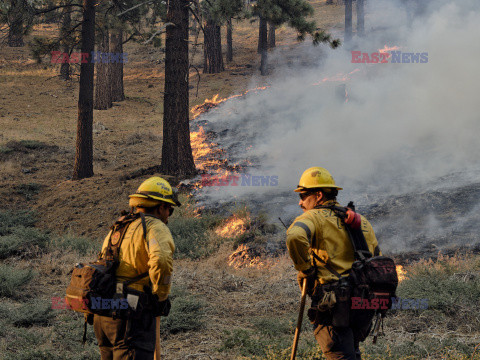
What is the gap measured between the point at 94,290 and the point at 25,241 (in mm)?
7188

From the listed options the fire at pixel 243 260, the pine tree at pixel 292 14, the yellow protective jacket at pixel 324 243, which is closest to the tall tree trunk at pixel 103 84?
the pine tree at pixel 292 14

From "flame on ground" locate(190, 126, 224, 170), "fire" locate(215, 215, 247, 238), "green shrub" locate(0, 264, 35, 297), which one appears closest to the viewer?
"green shrub" locate(0, 264, 35, 297)

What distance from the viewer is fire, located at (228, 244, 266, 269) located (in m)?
8.89

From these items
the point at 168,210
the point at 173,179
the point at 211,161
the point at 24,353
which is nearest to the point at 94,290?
the point at 168,210

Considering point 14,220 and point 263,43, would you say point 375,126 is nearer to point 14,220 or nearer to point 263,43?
point 14,220

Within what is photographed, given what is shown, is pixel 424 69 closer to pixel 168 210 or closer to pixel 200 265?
pixel 200 265

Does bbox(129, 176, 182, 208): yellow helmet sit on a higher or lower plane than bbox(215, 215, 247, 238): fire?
higher

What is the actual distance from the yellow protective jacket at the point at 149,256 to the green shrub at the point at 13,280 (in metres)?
4.22

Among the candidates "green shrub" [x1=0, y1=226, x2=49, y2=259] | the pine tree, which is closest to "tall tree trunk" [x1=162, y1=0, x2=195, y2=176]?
the pine tree

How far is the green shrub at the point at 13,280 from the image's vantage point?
22.4ft

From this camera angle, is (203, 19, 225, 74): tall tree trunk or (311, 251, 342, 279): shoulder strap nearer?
(311, 251, 342, 279): shoulder strap

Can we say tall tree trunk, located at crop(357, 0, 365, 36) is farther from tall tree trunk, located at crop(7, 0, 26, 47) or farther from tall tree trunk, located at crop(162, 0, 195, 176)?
tall tree trunk, located at crop(7, 0, 26, 47)

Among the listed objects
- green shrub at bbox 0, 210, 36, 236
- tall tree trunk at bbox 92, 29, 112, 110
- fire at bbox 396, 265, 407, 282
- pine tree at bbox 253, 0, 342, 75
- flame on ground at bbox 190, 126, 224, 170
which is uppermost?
pine tree at bbox 253, 0, 342, 75

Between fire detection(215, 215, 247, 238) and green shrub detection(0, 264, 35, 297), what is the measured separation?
3.97 meters
